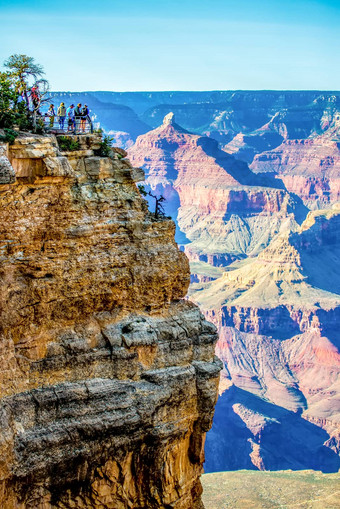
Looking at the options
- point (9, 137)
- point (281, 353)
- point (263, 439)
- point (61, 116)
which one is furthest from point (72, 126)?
point (281, 353)

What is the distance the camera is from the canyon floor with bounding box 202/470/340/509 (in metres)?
53.5

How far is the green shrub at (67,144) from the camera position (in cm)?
2175

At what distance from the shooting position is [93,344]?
20.8 metres

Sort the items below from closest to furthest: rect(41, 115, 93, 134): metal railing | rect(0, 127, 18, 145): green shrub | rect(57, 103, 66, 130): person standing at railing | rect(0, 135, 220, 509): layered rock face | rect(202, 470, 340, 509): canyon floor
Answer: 1. rect(0, 135, 220, 509): layered rock face
2. rect(0, 127, 18, 145): green shrub
3. rect(41, 115, 93, 134): metal railing
4. rect(57, 103, 66, 130): person standing at railing
5. rect(202, 470, 340, 509): canyon floor

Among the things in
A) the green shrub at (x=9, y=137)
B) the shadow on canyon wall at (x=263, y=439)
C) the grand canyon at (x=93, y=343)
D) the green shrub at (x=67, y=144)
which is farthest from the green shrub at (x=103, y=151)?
the shadow on canyon wall at (x=263, y=439)

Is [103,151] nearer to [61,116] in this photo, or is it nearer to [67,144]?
[67,144]

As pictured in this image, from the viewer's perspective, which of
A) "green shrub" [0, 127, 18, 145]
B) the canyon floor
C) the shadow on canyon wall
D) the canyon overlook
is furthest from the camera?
the canyon overlook

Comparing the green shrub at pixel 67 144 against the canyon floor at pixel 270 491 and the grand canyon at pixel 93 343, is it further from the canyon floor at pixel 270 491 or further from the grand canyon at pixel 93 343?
the canyon floor at pixel 270 491

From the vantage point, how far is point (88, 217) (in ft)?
68.6

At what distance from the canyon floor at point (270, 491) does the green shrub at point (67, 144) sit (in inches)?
1471

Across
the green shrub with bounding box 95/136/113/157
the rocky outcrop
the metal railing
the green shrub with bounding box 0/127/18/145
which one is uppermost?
the metal railing

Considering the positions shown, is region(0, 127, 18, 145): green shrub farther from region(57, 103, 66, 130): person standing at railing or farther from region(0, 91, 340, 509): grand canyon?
region(57, 103, 66, 130): person standing at railing

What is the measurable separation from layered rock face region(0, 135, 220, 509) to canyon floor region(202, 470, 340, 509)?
106 feet

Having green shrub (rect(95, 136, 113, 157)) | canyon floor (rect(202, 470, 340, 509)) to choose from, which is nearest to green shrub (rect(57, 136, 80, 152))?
green shrub (rect(95, 136, 113, 157))
